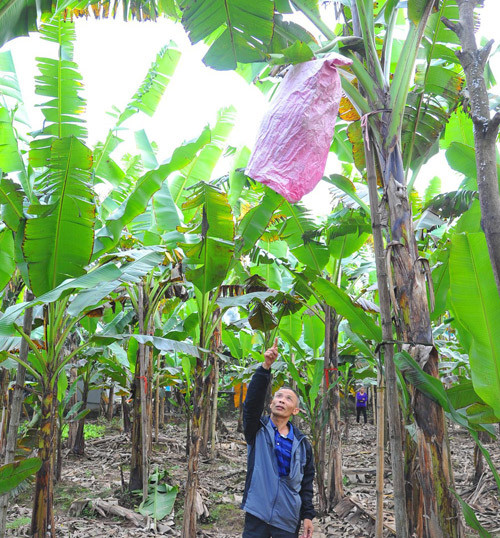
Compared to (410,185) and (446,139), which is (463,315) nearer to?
(410,185)

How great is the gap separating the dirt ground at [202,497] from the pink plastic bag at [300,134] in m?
2.45

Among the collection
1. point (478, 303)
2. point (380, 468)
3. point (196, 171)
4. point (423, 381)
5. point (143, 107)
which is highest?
point (143, 107)

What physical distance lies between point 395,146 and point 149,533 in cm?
445

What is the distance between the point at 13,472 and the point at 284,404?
1764 mm

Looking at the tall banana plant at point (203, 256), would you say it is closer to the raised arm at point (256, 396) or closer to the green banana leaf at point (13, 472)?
the raised arm at point (256, 396)

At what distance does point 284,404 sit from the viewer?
3.08 meters

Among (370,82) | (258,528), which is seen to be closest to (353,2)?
(370,82)

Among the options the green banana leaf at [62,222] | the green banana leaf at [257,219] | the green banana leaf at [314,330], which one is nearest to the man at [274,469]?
the green banana leaf at [62,222]

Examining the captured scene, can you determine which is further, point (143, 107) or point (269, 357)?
point (143, 107)

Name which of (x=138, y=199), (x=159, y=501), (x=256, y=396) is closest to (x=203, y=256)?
(x=138, y=199)

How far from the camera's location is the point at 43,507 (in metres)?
3.38

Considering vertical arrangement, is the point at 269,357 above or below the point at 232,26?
below

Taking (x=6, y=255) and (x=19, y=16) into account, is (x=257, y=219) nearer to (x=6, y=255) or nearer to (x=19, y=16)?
(x=6, y=255)

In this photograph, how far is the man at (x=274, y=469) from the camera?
282 centimetres
